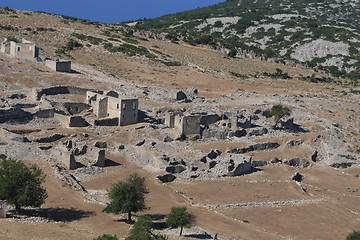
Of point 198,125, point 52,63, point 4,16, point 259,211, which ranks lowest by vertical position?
point 259,211

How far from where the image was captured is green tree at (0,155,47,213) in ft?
103

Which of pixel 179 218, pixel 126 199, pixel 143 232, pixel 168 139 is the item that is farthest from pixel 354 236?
pixel 168 139

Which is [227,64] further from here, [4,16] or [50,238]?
[50,238]

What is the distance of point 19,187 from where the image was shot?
3180 centimetres

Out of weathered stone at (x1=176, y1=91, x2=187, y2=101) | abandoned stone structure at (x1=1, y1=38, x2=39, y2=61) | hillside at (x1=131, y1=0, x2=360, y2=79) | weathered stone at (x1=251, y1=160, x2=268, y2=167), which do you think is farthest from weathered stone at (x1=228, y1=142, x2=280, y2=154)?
hillside at (x1=131, y1=0, x2=360, y2=79)

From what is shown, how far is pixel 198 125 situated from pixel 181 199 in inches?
527

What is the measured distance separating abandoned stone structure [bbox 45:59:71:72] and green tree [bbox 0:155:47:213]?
3033 cm

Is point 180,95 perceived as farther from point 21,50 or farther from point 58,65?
point 21,50

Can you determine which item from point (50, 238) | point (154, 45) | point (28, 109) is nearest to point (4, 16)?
point (154, 45)

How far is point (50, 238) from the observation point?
2767cm

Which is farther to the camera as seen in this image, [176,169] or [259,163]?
[259,163]

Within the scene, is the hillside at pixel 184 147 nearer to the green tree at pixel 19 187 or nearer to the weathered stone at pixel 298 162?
the weathered stone at pixel 298 162

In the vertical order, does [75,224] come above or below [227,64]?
below

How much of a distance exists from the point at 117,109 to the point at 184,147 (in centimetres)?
586
